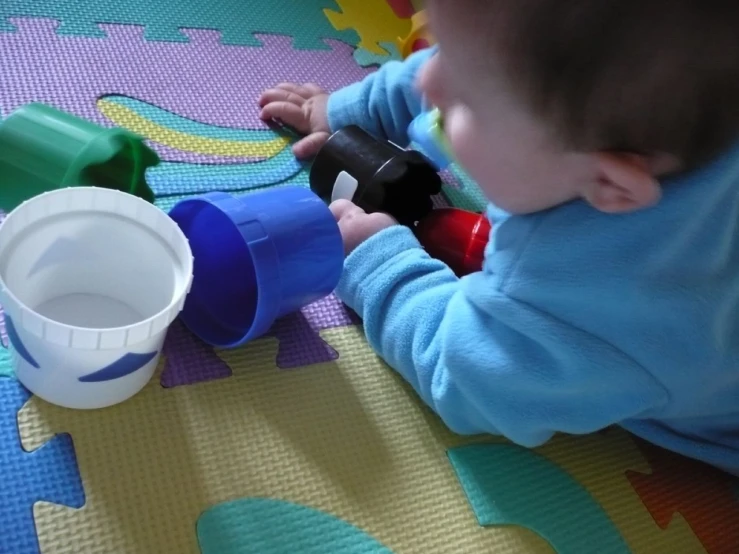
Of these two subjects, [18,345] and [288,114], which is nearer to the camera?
[18,345]

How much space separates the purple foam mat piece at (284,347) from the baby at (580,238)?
0.02 meters

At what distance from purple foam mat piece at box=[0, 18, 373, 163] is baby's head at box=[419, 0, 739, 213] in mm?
374

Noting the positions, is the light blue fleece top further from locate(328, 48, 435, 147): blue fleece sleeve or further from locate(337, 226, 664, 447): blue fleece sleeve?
locate(328, 48, 435, 147): blue fleece sleeve

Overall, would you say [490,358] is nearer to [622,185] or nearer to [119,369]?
[622,185]

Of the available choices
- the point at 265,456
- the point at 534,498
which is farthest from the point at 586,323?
the point at 265,456

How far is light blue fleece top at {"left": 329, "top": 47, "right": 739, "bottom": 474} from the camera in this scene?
0.61 m

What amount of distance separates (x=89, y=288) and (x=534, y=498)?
0.41m

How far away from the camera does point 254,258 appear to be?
25.8 inches

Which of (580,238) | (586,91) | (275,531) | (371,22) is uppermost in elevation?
(586,91)

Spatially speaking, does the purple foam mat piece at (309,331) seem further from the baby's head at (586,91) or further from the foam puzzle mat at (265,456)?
the baby's head at (586,91)

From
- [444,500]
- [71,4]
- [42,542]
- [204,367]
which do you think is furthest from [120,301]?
[71,4]

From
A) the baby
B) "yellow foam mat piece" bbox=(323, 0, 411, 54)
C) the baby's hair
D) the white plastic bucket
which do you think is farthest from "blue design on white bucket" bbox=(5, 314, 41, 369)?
"yellow foam mat piece" bbox=(323, 0, 411, 54)

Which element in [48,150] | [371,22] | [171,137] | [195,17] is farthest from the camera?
[371,22]

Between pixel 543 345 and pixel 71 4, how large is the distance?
2.26ft
